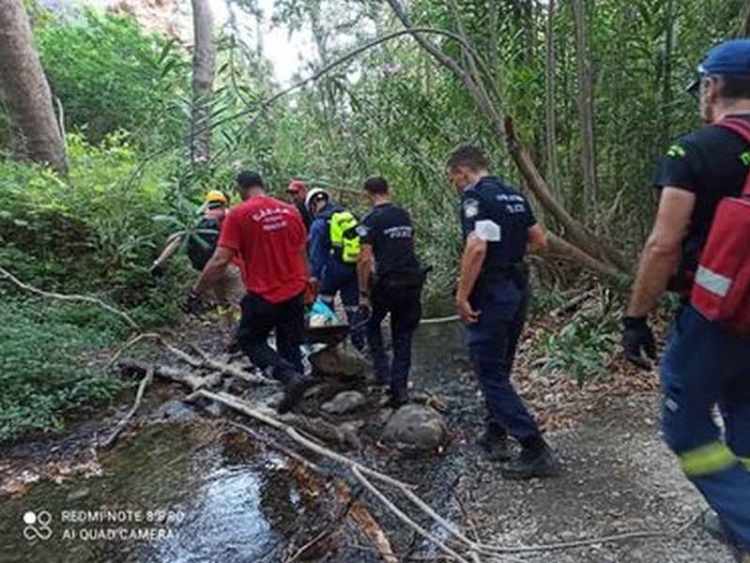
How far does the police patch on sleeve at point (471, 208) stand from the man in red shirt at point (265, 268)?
1.81 m

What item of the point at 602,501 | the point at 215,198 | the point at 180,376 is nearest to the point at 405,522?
the point at 602,501

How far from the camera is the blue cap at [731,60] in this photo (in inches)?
83.4

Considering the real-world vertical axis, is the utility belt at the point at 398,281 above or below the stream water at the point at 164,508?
above

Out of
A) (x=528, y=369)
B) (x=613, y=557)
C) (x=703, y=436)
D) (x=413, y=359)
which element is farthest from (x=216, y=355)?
(x=703, y=436)

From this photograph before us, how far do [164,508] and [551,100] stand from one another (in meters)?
4.13

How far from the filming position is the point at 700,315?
211 cm

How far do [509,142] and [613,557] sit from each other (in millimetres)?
2643

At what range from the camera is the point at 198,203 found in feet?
22.1

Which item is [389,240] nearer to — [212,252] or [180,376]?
[180,376]

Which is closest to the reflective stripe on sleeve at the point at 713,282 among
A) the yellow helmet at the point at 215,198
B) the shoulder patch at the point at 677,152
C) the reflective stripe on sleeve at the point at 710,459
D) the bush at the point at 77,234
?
the shoulder patch at the point at 677,152

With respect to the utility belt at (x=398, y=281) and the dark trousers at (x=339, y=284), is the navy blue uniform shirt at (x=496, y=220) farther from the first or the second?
the dark trousers at (x=339, y=284)

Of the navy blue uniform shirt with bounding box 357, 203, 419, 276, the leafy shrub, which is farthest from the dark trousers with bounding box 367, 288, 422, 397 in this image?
the leafy shrub

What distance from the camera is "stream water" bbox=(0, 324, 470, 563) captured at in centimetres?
337

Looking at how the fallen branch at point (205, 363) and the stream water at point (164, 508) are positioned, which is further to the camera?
the fallen branch at point (205, 363)
